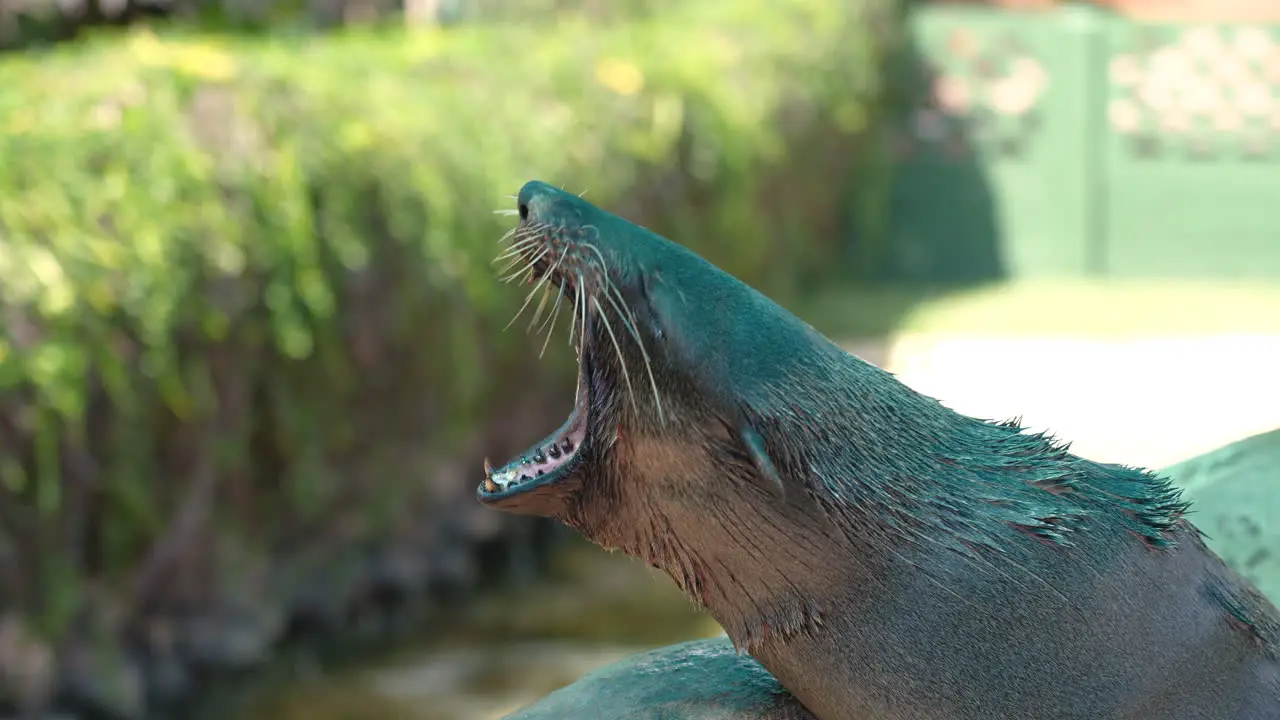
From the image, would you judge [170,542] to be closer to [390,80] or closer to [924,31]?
[390,80]

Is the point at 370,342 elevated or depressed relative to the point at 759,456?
elevated

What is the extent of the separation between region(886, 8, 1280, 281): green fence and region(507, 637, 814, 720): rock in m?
8.58

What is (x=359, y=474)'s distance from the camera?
493 cm

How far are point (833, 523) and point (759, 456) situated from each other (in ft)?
0.35

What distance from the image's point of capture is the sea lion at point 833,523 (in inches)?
58.9

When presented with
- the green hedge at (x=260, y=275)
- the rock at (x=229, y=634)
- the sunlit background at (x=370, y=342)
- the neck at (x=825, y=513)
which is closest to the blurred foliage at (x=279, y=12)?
the sunlit background at (x=370, y=342)

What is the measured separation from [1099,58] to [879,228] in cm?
180

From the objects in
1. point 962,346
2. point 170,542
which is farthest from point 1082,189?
point 170,542

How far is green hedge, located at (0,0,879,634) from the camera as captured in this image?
366 cm

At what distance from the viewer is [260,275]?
411 centimetres

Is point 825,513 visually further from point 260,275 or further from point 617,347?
point 260,275

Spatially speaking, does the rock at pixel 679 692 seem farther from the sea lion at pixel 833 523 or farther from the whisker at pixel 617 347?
the whisker at pixel 617 347

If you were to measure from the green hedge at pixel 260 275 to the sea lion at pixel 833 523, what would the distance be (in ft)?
7.56

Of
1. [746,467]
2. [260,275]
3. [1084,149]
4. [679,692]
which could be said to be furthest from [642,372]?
[1084,149]
